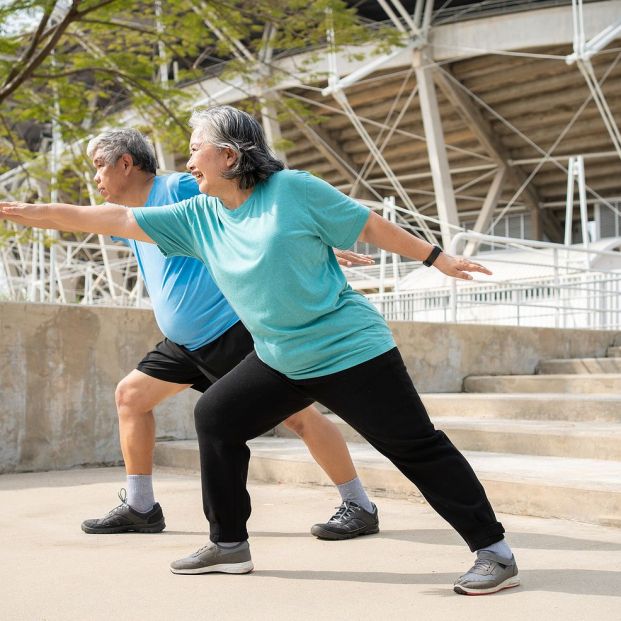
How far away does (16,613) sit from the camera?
2719 mm

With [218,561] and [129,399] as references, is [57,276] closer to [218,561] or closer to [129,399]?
[129,399]

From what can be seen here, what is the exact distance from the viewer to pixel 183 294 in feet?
12.9

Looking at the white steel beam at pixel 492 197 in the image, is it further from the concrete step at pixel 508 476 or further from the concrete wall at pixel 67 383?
the concrete step at pixel 508 476

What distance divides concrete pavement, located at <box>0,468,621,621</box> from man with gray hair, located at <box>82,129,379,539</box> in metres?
0.13

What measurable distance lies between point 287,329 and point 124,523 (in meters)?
1.63

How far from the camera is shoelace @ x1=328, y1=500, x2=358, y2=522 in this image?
3.89 meters

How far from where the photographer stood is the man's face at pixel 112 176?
407cm

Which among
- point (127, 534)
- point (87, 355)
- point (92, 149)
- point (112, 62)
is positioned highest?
point (112, 62)

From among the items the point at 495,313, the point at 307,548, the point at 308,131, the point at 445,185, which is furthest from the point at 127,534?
the point at 308,131

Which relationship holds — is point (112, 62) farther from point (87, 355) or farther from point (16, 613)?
point (16, 613)

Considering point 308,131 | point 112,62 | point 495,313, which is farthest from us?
point 308,131

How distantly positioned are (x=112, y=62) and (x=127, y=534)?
27.0 ft

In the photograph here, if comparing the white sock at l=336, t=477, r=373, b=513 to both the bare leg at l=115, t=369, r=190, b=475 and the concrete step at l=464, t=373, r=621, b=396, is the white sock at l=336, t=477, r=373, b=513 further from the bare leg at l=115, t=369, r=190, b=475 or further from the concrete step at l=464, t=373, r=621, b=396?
the concrete step at l=464, t=373, r=621, b=396

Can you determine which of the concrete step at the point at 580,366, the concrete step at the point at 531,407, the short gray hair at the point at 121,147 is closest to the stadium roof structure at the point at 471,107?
the concrete step at the point at 580,366
